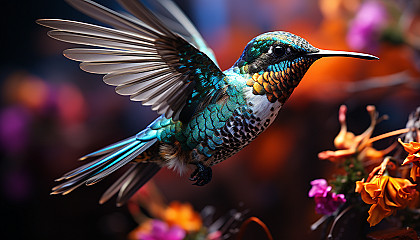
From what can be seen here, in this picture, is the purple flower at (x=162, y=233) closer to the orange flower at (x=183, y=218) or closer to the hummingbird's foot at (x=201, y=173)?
the orange flower at (x=183, y=218)

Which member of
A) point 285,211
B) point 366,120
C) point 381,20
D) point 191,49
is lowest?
point 285,211

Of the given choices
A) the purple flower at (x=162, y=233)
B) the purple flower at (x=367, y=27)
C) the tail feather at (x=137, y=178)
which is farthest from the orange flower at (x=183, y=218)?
the purple flower at (x=367, y=27)

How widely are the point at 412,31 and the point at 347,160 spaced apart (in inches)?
25.8

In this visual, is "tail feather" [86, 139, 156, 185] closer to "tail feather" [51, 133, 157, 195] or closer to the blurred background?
"tail feather" [51, 133, 157, 195]

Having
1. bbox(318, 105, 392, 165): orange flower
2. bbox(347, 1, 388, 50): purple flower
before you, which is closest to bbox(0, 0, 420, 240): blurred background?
bbox(347, 1, 388, 50): purple flower

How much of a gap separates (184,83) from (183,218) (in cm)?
44

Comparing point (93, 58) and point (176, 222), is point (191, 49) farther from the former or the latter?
point (176, 222)

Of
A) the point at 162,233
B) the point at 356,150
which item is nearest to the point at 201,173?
the point at 356,150

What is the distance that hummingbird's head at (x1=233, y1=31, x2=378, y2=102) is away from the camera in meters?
0.38

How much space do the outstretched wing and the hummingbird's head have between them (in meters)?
0.04

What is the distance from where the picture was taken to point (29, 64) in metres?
1.27

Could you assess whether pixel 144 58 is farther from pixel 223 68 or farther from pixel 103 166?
pixel 223 68

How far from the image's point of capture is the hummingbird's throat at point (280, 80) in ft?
1.26

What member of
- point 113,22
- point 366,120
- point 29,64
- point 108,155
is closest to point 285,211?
point 366,120
